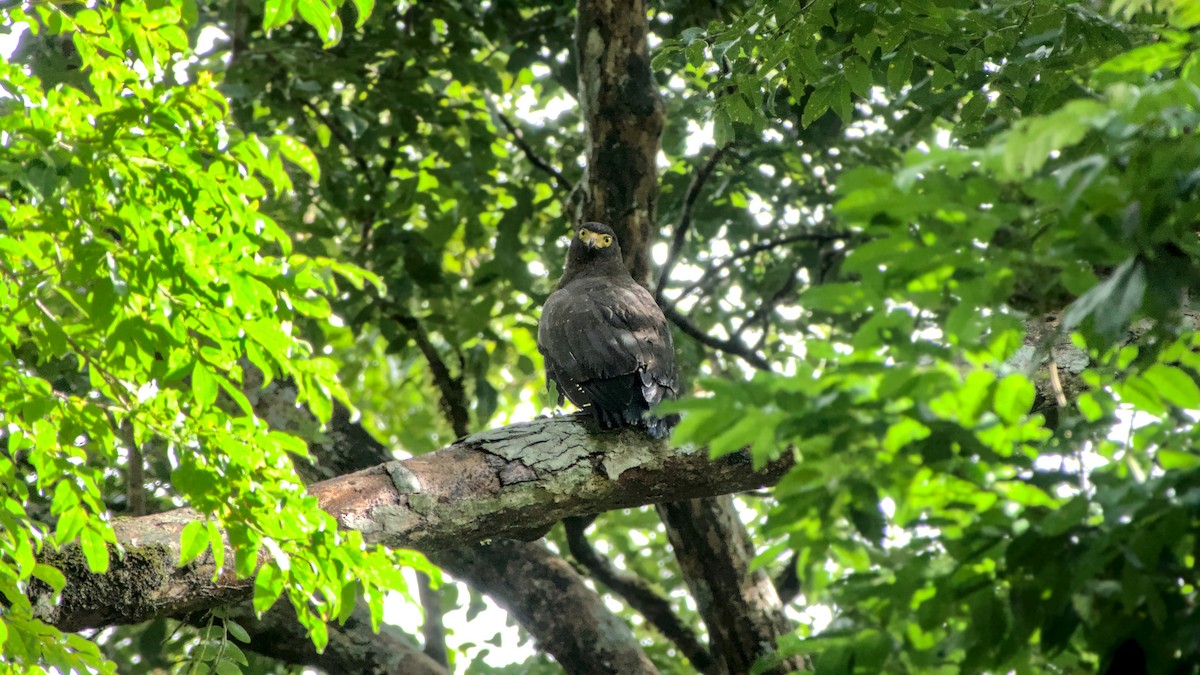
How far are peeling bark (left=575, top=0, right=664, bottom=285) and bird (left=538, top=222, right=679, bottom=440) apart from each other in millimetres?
238

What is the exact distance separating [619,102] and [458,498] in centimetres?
220

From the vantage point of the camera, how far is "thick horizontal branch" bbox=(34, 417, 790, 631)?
310cm

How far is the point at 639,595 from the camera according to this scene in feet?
19.7

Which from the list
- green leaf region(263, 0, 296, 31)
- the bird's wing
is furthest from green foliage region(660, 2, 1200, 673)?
the bird's wing

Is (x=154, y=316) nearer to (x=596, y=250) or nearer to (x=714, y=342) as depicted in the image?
(x=596, y=250)

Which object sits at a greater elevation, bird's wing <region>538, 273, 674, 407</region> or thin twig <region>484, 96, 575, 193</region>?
thin twig <region>484, 96, 575, 193</region>

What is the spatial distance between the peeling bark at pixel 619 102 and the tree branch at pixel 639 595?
1.77m

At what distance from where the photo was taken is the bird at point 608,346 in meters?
3.93

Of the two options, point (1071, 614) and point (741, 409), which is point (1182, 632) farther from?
point (741, 409)

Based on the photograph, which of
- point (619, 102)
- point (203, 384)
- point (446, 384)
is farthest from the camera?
point (446, 384)

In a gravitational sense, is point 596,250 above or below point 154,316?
above

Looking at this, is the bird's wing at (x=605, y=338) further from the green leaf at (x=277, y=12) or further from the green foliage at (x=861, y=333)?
the green leaf at (x=277, y=12)

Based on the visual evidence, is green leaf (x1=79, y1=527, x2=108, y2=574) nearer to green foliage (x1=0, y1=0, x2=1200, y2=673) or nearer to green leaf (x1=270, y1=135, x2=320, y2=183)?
green foliage (x1=0, y1=0, x2=1200, y2=673)

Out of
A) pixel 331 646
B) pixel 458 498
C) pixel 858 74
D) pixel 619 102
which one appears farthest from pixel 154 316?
pixel 619 102
